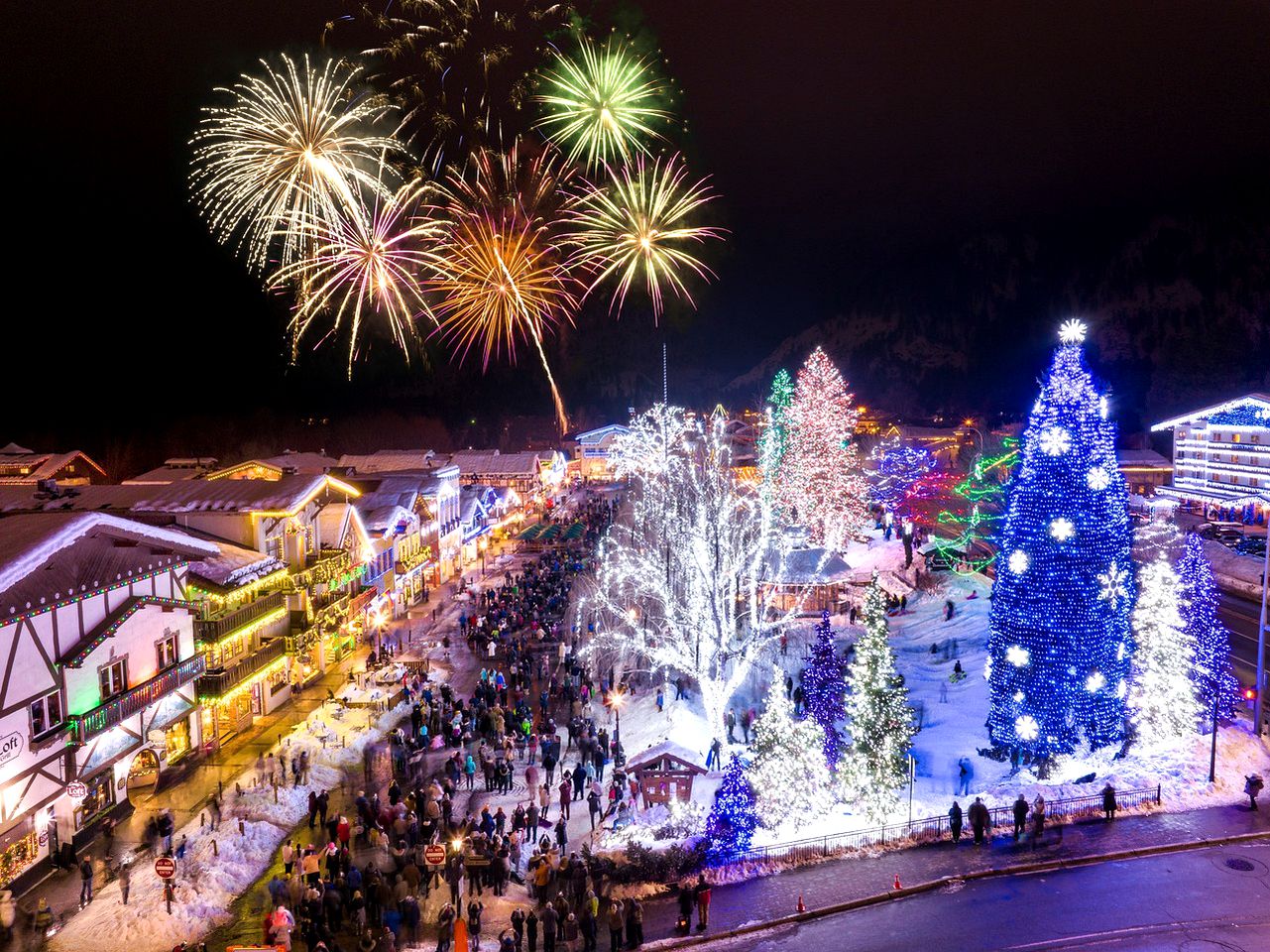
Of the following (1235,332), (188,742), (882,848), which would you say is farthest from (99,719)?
(1235,332)

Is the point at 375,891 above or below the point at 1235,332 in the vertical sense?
below

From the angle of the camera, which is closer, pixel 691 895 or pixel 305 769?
pixel 691 895

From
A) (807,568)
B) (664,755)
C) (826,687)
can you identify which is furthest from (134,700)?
(807,568)

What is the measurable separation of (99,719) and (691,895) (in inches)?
508

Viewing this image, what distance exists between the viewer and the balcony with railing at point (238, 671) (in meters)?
20.2

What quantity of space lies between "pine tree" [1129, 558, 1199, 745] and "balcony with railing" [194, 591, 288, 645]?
2347 centimetres

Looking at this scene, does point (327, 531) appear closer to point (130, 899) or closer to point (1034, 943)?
point (130, 899)

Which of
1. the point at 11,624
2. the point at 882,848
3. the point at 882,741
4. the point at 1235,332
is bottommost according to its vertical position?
the point at 882,848

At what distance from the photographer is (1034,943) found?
1175 cm

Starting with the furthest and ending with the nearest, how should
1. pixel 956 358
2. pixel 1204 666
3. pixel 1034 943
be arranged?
pixel 956 358 < pixel 1204 666 < pixel 1034 943

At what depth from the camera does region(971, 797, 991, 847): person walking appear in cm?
1481

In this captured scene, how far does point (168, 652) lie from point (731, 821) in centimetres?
1461

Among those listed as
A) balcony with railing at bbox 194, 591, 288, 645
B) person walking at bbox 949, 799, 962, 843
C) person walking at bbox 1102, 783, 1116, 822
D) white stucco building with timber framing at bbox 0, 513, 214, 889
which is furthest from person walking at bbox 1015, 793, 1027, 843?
balcony with railing at bbox 194, 591, 288, 645

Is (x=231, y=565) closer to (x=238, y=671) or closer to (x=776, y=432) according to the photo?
(x=238, y=671)
